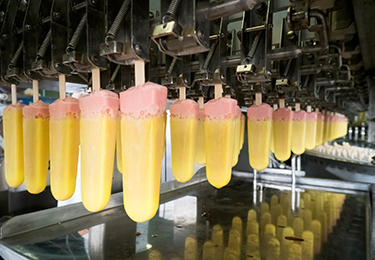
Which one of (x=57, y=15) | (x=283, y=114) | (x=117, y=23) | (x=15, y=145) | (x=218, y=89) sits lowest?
(x=15, y=145)

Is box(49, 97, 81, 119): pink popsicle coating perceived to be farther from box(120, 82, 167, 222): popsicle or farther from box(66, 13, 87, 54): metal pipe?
box(120, 82, 167, 222): popsicle

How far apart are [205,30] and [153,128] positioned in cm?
37

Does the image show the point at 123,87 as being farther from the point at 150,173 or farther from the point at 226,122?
the point at 150,173

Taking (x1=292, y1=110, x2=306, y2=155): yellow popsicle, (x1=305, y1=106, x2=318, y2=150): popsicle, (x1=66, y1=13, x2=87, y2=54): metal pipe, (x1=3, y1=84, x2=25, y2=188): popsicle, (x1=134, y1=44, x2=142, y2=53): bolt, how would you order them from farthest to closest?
1. (x1=305, y1=106, x2=318, y2=150): popsicle
2. (x1=292, y1=110, x2=306, y2=155): yellow popsicle
3. (x1=3, y1=84, x2=25, y2=188): popsicle
4. (x1=66, y1=13, x2=87, y2=54): metal pipe
5. (x1=134, y1=44, x2=142, y2=53): bolt

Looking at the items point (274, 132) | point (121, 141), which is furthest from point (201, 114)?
point (121, 141)

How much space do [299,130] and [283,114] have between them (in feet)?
1.18

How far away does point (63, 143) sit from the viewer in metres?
1.11

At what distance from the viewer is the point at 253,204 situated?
2707 millimetres

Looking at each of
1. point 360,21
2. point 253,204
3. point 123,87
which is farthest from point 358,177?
point 123,87

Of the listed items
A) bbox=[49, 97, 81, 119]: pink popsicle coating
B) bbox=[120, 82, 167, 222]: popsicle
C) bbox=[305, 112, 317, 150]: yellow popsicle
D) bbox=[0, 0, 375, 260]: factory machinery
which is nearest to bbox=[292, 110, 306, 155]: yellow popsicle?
bbox=[0, 0, 375, 260]: factory machinery

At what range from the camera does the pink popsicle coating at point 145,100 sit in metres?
0.88

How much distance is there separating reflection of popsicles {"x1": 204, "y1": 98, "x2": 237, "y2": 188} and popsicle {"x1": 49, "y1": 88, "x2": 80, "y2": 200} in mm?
638

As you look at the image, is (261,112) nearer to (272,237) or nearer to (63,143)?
(272,237)

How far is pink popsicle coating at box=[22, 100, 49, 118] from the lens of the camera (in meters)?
1.26
